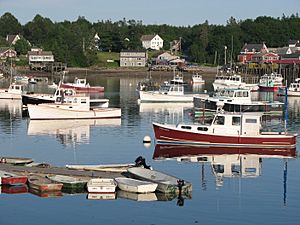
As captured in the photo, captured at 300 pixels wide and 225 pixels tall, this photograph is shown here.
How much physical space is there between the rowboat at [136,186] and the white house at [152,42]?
514 ft

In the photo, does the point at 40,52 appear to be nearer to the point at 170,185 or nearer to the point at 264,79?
the point at 264,79

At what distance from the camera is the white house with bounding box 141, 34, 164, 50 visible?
185000 millimetres

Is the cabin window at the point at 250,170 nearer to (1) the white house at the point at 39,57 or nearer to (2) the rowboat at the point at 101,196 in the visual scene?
(2) the rowboat at the point at 101,196

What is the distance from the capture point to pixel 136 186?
2720 cm

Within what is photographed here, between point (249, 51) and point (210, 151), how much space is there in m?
116

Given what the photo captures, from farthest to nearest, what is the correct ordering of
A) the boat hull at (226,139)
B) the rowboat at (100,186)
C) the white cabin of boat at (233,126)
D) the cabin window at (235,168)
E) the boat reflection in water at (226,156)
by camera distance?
the boat hull at (226,139) < the white cabin of boat at (233,126) < the boat reflection in water at (226,156) < the cabin window at (235,168) < the rowboat at (100,186)

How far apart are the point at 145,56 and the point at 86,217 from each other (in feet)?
437

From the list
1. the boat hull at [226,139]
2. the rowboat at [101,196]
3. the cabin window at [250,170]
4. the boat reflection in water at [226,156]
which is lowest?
the rowboat at [101,196]

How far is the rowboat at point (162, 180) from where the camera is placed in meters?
27.2

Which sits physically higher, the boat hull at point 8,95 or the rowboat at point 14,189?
the boat hull at point 8,95

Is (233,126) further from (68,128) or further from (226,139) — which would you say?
(68,128)

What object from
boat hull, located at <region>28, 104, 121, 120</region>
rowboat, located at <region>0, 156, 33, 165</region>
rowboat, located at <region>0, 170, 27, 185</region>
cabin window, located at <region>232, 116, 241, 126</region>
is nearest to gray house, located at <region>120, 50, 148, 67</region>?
boat hull, located at <region>28, 104, 121, 120</region>

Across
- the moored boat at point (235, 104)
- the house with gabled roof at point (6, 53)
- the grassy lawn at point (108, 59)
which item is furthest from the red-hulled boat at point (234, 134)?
the grassy lawn at point (108, 59)

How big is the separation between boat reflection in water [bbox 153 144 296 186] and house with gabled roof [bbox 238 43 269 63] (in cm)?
11145
